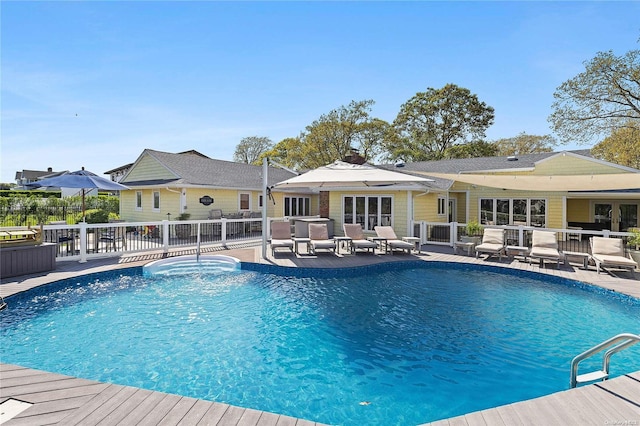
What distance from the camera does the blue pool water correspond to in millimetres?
4004

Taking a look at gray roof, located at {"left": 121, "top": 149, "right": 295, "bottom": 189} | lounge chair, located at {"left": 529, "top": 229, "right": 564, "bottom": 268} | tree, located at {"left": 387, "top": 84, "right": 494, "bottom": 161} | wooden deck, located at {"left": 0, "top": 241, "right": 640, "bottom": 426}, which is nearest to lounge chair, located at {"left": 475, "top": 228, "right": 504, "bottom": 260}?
lounge chair, located at {"left": 529, "top": 229, "right": 564, "bottom": 268}

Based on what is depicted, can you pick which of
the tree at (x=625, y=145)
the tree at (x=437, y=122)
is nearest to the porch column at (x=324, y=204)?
the tree at (x=625, y=145)

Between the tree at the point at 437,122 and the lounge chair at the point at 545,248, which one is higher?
the tree at the point at 437,122

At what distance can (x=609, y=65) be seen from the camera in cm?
1664

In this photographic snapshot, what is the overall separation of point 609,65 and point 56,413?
24.1 m

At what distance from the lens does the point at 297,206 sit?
70.6 ft

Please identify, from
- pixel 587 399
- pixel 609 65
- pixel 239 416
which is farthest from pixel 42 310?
pixel 609 65

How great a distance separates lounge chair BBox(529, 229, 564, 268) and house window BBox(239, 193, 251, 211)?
47.3 ft

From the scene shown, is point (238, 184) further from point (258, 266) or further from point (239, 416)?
point (239, 416)

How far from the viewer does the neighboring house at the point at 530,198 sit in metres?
14.0

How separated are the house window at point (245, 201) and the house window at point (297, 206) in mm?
2417

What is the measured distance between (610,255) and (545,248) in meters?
1.53

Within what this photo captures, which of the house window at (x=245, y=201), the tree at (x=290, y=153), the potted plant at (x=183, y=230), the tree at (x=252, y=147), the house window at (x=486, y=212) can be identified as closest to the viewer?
the potted plant at (x=183, y=230)

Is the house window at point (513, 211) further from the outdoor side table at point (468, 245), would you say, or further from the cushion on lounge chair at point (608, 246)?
the cushion on lounge chair at point (608, 246)
